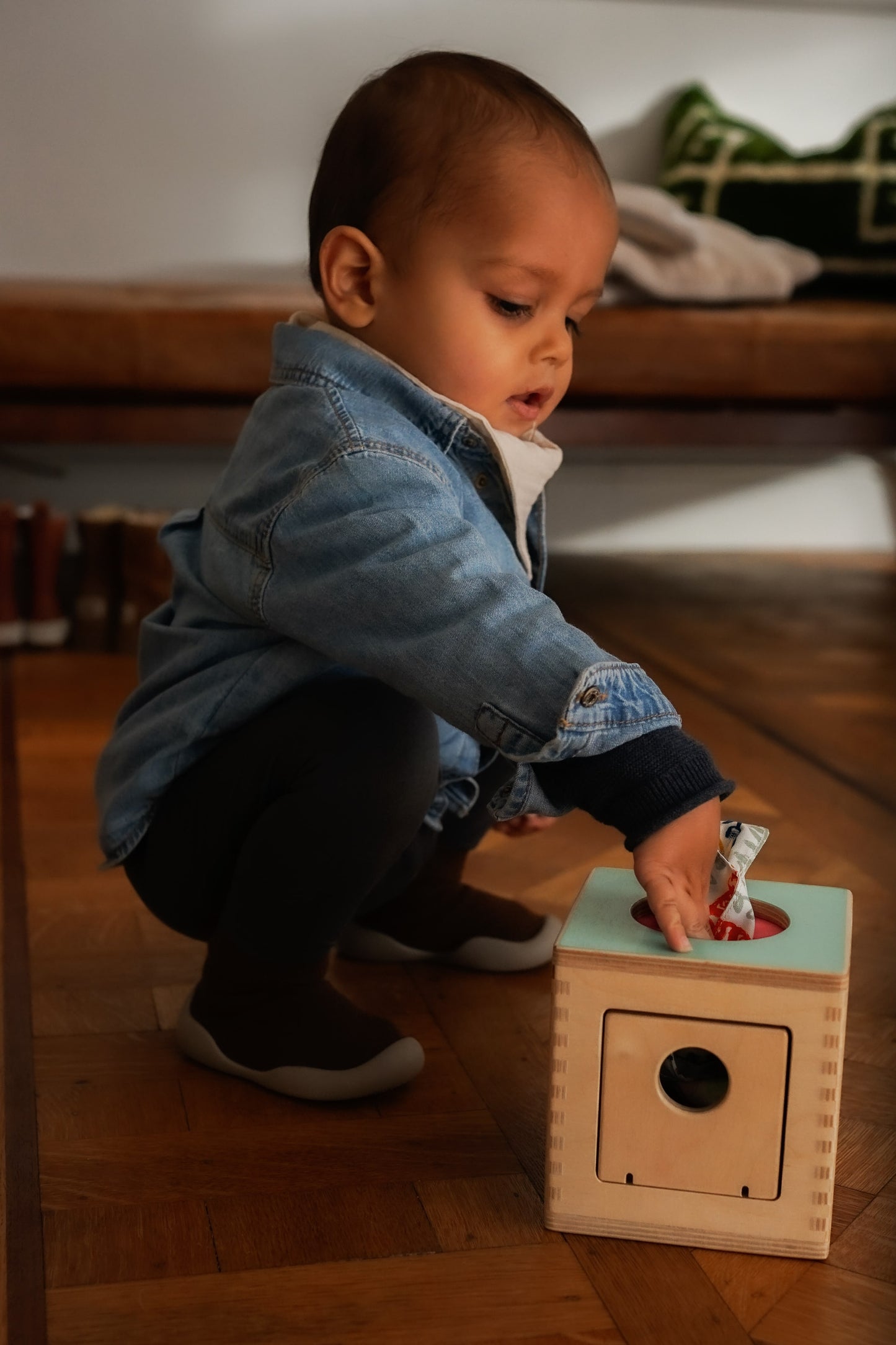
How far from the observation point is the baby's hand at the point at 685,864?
2.18ft

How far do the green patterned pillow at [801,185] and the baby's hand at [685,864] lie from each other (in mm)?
1909

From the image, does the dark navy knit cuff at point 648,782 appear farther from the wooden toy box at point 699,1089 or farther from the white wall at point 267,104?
the white wall at point 267,104

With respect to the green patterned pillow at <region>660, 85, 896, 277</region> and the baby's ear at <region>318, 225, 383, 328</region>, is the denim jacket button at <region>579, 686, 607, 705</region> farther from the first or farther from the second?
the green patterned pillow at <region>660, 85, 896, 277</region>

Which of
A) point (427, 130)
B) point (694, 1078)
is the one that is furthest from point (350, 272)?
point (694, 1078)

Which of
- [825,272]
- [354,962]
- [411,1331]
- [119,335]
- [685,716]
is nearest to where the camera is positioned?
[411,1331]

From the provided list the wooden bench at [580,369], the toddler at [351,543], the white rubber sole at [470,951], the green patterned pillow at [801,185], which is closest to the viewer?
the toddler at [351,543]

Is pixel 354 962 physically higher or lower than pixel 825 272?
lower

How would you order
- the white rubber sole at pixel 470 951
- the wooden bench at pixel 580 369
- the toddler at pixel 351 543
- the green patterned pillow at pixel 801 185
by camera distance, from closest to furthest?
the toddler at pixel 351 543 → the white rubber sole at pixel 470 951 → the wooden bench at pixel 580 369 → the green patterned pillow at pixel 801 185

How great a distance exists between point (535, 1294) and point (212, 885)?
31 centimetres

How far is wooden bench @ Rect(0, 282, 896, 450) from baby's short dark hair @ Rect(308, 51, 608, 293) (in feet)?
3.42

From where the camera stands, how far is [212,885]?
84cm

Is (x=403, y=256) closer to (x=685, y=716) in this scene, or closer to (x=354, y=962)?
(x=354, y=962)

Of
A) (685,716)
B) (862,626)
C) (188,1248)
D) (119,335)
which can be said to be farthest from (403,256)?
(862,626)

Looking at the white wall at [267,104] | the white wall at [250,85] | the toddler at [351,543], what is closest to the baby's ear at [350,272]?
the toddler at [351,543]
